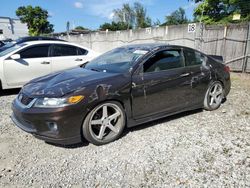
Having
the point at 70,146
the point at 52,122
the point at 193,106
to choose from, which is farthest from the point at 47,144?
the point at 193,106

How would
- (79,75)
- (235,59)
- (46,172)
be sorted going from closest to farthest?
(46,172), (79,75), (235,59)

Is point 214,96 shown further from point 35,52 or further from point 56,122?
point 35,52

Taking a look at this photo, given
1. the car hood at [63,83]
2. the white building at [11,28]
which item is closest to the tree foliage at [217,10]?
the car hood at [63,83]

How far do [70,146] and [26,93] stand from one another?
0.98 metres

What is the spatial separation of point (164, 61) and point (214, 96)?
61.9 inches

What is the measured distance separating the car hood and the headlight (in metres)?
0.07

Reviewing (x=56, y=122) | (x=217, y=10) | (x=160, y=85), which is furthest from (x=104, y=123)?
(x=217, y=10)

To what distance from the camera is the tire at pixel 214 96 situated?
180 inches

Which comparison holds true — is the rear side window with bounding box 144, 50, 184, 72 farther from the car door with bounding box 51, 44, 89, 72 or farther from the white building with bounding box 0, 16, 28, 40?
the white building with bounding box 0, 16, 28, 40

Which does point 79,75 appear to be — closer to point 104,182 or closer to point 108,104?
point 108,104

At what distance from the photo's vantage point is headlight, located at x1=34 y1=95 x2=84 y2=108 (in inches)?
114

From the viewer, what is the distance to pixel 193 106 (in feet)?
14.3

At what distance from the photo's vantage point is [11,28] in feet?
173

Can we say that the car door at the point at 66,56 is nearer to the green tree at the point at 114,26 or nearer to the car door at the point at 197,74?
the car door at the point at 197,74
